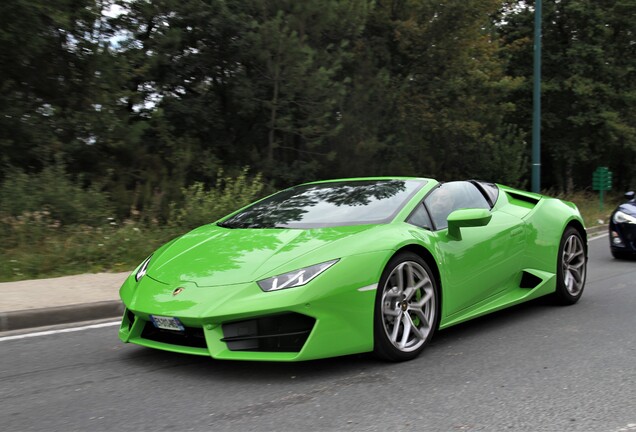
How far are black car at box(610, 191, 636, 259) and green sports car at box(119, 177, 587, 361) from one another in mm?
4424

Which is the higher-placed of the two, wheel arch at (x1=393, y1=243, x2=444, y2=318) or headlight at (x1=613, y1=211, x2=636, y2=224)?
wheel arch at (x1=393, y1=243, x2=444, y2=318)

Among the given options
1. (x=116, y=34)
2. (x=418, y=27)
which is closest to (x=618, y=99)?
(x=418, y=27)

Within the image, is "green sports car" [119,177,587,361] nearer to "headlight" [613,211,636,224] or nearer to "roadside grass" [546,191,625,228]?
"headlight" [613,211,636,224]

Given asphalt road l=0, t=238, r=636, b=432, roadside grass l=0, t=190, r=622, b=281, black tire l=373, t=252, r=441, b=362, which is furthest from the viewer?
roadside grass l=0, t=190, r=622, b=281

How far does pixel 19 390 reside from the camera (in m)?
3.77

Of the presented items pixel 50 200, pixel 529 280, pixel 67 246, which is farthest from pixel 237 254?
pixel 50 200

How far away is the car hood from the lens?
12.8 ft

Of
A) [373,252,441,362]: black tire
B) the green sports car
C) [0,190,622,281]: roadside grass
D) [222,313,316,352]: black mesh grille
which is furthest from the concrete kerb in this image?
[373,252,441,362]: black tire

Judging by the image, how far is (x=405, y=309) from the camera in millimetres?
4234

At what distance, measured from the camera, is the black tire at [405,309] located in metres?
4.02

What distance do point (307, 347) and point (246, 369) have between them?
58 centimetres

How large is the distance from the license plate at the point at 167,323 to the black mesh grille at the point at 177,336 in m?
0.05

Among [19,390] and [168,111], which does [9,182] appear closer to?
[19,390]

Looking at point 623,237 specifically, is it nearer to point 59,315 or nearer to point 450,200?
point 450,200
